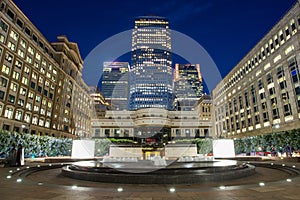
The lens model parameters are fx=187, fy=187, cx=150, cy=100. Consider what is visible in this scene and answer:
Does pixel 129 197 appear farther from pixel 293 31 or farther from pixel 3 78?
pixel 293 31

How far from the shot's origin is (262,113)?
59.9 metres

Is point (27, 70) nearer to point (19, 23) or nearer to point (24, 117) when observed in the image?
point (19, 23)

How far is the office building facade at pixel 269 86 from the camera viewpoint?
46406mm

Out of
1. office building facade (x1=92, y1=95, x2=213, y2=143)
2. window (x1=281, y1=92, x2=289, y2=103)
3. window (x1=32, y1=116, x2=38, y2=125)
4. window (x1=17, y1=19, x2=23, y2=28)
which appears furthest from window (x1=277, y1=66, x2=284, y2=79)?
window (x1=17, y1=19, x2=23, y2=28)

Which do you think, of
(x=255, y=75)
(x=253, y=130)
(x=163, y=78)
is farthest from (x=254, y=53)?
(x=163, y=78)

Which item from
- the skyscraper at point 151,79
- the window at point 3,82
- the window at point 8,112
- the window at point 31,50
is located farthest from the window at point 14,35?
the skyscraper at point 151,79

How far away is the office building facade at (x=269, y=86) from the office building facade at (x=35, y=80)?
5658cm

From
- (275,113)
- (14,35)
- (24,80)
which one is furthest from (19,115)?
(275,113)

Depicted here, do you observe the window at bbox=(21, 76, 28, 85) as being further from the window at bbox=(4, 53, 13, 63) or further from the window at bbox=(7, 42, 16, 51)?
the window at bbox=(7, 42, 16, 51)

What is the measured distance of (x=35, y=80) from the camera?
5666 centimetres

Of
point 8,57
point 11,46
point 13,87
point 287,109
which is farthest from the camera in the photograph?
point 287,109

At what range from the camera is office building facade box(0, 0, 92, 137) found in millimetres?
45031

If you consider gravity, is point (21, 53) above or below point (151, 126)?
above

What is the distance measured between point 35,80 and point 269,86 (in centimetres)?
7085
